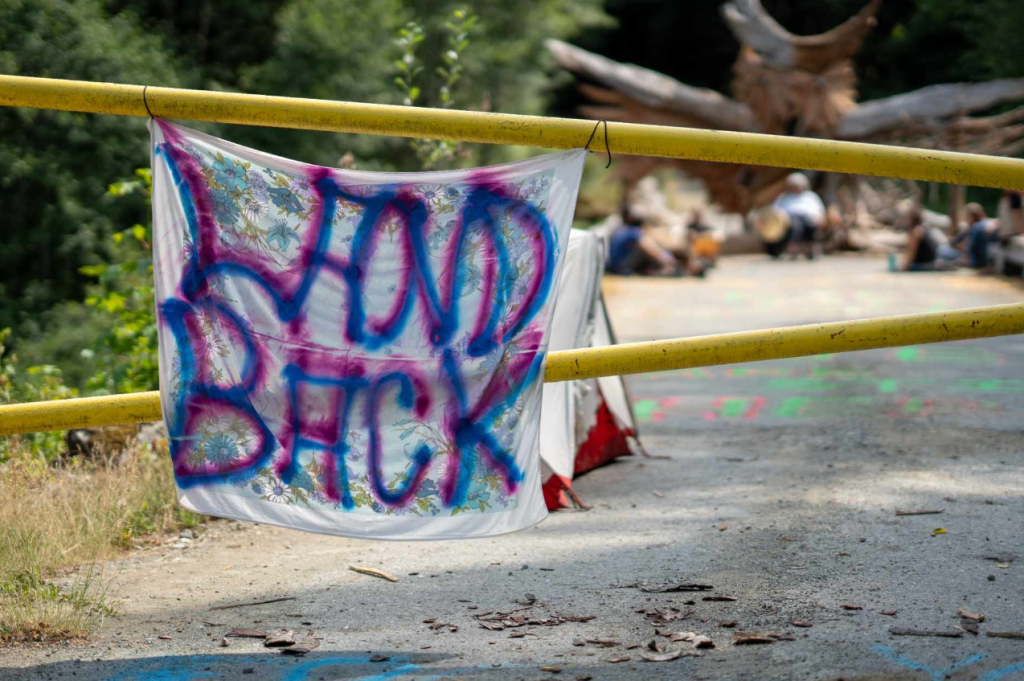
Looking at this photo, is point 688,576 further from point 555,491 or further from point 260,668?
point 260,668

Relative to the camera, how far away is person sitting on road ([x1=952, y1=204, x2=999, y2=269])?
1827cm

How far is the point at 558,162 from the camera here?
3.38 meters

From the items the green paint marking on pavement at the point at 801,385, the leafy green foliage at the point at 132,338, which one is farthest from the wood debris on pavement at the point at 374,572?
the green paint marking on pavement at the point at 801,385

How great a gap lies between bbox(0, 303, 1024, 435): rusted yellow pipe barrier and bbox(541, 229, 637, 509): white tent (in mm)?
1797

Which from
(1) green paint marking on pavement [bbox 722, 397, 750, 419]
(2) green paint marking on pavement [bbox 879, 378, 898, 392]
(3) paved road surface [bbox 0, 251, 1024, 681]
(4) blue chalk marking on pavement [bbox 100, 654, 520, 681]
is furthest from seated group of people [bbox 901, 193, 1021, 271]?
(4) blue chalk marking on pavement [bbox 100, 654, 520, 681]

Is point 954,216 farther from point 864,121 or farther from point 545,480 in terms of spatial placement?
point 545,480

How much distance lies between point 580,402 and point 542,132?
3.03 meters

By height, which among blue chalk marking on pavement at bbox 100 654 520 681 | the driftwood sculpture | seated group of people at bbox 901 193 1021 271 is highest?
the driftwood sculpture

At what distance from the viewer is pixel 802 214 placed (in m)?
21.2

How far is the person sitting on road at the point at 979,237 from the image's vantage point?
1827 centimetres

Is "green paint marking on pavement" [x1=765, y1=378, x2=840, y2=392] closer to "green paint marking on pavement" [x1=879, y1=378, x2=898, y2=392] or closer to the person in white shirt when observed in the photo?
"green paint marking on pavement" [x1=879, y1=378, x2=898, y2=392]

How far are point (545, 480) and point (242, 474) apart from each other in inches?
87.3

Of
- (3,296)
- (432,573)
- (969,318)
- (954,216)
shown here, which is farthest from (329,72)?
(969,318)

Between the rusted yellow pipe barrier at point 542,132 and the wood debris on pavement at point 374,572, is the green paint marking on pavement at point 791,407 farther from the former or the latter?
the rusted yellow pipe barrier at point 542,132
